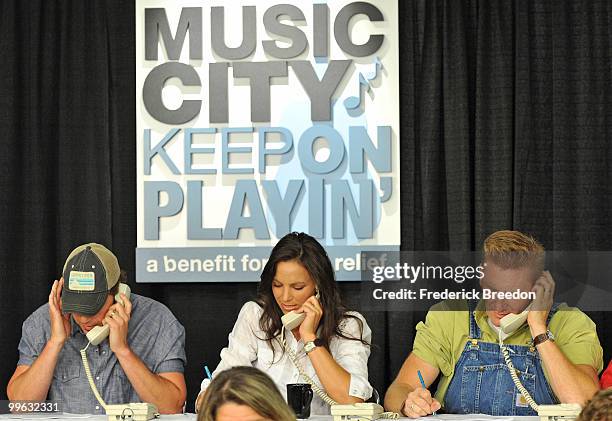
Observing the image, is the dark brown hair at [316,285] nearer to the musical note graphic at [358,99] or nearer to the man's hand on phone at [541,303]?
the man's hand on phone at [541,303]

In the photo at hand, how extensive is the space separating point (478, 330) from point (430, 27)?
133 cm

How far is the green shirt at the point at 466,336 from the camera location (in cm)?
373

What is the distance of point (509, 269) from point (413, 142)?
36.4 inches

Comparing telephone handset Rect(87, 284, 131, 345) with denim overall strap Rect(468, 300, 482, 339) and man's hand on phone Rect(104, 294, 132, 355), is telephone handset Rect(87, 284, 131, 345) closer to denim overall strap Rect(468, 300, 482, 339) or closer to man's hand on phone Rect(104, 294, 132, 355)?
man's hand on phone Rect(104, 294, 132, 355)

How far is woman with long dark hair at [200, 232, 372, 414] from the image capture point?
373 centimetres

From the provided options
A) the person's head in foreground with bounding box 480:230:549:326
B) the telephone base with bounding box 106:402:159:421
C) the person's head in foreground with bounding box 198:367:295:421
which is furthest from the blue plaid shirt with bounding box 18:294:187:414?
the person's head in foreground with bounding box 198:367:295:421

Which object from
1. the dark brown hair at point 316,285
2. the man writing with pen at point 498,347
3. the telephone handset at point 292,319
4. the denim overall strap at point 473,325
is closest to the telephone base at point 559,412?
the man writing with pen at point 498,347

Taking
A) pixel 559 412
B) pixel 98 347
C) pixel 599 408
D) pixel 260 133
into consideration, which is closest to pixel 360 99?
pixel 260 133

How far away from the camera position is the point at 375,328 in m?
4.51

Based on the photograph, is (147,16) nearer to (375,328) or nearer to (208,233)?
(208,233)

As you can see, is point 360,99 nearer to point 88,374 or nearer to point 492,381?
point 492,381

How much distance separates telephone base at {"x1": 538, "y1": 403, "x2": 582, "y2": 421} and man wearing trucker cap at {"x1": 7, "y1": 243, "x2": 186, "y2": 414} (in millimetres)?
1238

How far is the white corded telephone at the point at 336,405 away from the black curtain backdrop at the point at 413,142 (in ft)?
2.53

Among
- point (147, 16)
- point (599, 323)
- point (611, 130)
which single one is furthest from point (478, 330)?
point (147, 16)
